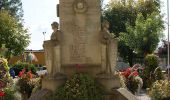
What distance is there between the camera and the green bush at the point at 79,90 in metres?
13.2

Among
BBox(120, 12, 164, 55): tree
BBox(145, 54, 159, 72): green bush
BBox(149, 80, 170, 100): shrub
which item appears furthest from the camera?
BBox(120, 12, 164, 55): tree

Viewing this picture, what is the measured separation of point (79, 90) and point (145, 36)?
3794 centimetres

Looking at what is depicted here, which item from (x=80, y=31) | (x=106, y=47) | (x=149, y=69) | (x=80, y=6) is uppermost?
(x=80, y=6)

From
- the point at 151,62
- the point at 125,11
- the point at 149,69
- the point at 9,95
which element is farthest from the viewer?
the point at 125,11

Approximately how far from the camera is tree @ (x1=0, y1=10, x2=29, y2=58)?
53.6 m

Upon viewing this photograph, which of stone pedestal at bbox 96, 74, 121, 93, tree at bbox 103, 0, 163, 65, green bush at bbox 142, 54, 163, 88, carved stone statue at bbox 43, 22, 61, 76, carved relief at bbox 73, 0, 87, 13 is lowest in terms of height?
green bush at bbox 142, 54, 163, 88

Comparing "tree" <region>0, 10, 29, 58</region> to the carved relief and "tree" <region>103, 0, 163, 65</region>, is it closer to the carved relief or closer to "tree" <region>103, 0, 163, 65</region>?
"tree" <region>103, 0, 163, 65</region>

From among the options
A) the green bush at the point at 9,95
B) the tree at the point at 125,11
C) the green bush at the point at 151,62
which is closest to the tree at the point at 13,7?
the tree at the point at 125,11

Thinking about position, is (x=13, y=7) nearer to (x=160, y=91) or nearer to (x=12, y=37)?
(x=12, y=37)

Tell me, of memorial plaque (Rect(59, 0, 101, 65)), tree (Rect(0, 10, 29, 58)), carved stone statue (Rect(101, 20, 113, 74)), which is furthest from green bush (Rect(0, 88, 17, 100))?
tree (Rect(0, 10, 29, 58))

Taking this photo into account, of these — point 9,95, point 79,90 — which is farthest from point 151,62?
point 79,90

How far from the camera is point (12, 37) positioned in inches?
2132

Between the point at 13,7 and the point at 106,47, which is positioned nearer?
the point at 106,47

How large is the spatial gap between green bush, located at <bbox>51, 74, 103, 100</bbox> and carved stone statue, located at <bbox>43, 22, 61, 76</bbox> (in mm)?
777
